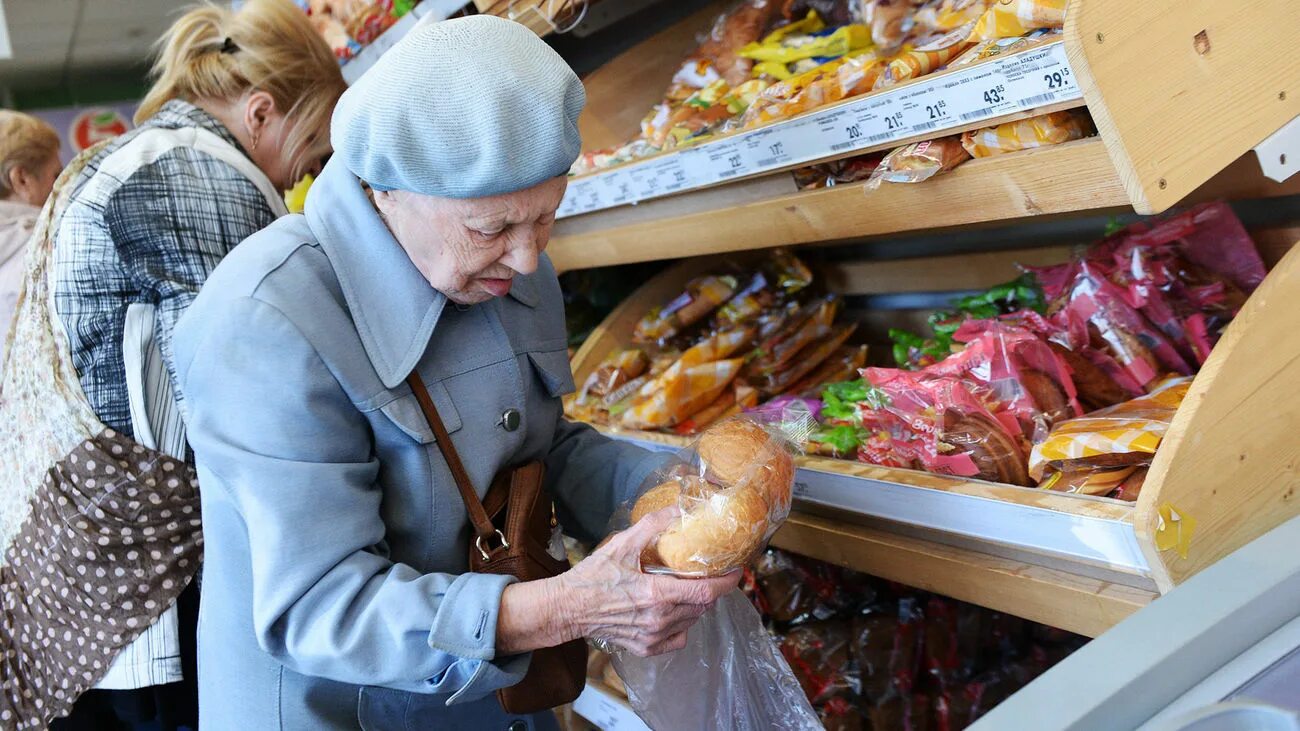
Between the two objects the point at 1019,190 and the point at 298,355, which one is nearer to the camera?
the point at 298,355

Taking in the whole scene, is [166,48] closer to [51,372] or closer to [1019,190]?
[51,372]

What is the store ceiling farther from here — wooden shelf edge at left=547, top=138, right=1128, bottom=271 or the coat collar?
the coat collar

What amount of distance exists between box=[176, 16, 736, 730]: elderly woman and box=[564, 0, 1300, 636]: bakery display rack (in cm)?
44

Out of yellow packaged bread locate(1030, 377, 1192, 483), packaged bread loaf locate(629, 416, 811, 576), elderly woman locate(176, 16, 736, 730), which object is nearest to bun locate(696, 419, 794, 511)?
packaged bread loaf locate(629, 416, 811, 576)

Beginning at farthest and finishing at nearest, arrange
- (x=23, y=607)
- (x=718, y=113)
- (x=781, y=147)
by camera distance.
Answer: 1. (x=718, y=113)
2. (x=23, y=607)
3. (x=781, y=147)

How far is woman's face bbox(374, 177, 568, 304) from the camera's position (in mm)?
1217

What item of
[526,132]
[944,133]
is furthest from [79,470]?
[944,133]

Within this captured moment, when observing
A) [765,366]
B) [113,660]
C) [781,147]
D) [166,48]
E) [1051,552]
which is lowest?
[765,366]

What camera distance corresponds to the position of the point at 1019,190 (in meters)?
1.35

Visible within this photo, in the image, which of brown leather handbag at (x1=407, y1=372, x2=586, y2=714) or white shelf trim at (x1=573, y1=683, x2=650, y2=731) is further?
white shelf trim at (x1=573, y1=683, x2=650, y2=731)

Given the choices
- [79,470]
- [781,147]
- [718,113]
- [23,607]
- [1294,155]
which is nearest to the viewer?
[1294,155]

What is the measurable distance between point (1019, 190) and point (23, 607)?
1.87 metres

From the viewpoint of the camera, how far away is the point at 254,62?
1.99 meters

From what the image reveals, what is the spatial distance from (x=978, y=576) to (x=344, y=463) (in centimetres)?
89
